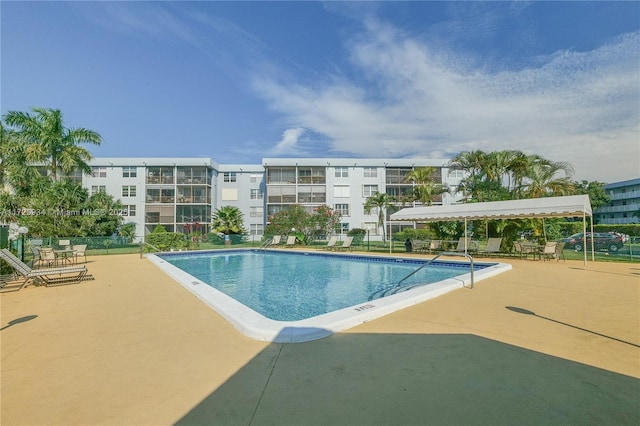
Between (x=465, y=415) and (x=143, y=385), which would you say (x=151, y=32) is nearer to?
(x=143, y=385)

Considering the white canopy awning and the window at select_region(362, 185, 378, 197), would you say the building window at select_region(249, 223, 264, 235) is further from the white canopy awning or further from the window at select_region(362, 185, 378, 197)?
the white canopy awning

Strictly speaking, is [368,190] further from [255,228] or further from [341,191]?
[255,228]

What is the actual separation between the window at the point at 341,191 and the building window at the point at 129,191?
80.1 ft

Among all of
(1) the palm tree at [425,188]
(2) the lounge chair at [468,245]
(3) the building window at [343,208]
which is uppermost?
(1) the palm tree at [425,188]

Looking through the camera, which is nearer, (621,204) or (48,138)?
(48,138)

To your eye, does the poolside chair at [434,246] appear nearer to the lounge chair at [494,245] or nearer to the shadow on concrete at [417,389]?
the lounge chair at [494,245]

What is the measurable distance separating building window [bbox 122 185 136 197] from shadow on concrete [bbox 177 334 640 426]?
133 feet

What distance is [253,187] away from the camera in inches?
1606

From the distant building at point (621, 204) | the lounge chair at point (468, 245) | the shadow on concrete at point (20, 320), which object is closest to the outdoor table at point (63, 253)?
the shadow on concrete at point (20, 320)

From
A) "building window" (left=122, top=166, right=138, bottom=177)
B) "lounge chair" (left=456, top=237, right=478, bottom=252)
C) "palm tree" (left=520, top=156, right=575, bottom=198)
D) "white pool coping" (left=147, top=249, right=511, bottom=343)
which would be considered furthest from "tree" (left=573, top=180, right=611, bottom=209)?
"building window" (left=122, top=166, right=138, bottom=177)

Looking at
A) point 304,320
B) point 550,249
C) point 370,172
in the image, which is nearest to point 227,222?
point 370,172

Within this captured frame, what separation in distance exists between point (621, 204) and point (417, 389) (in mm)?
73064

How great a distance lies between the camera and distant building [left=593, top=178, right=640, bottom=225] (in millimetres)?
51719

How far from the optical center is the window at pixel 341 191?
38906 millimetres
